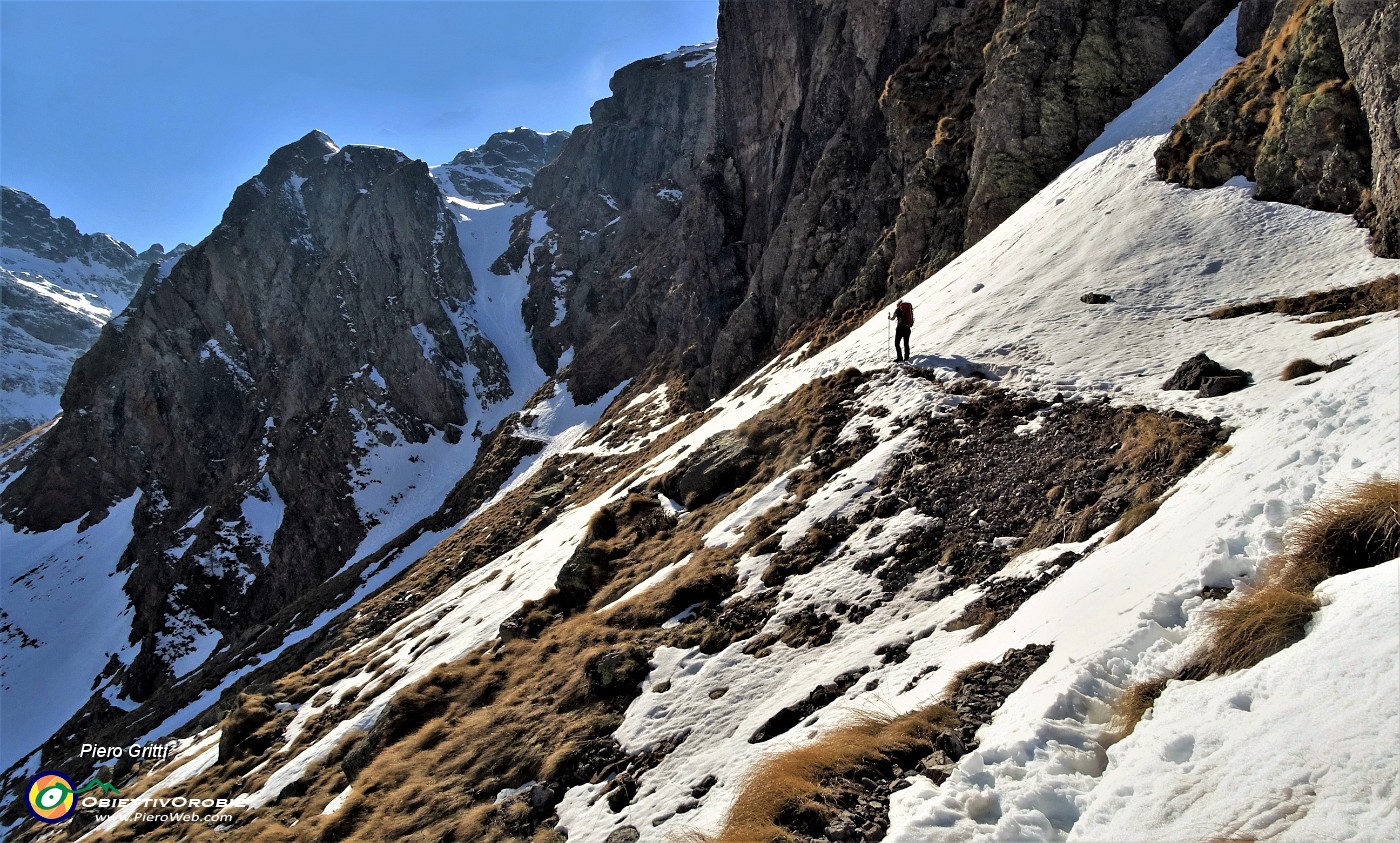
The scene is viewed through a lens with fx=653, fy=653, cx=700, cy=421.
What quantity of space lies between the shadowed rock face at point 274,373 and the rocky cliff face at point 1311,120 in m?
87.7

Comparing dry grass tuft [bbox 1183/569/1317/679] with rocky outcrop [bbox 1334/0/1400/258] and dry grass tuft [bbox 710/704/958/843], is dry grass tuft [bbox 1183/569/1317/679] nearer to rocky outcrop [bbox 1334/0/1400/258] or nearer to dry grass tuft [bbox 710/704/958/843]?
dry grass tuft [bbox 710/704/958/843]

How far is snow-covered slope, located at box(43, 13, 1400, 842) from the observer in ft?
15.3

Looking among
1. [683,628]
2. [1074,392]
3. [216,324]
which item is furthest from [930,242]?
A: [216,324]

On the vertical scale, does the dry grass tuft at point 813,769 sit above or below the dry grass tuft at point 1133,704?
below

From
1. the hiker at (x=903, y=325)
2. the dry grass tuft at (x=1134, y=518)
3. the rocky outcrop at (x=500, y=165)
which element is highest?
the rocky outcrop at (x=500, y=165)

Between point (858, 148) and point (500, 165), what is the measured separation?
156 meters

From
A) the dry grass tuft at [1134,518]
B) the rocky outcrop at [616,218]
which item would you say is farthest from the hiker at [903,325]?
the rocky outcrop at [616,218]

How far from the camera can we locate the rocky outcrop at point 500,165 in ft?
520

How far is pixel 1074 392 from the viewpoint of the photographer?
49.5ft

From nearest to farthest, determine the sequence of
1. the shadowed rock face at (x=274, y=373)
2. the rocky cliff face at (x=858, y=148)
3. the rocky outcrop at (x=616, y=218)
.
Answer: the rocky cliff face at (x=858, y=148)
the rocky outcrop at (x=616, y=218)
the shadowed rock face at (x=274, y=373)

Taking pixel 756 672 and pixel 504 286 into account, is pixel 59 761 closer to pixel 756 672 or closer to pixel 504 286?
pixel 756 672

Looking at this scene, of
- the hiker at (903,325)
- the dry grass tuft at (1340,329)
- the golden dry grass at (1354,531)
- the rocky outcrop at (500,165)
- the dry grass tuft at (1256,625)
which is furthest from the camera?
the rocky outcrop at (500,165)

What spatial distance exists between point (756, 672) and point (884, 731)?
13.5 feet

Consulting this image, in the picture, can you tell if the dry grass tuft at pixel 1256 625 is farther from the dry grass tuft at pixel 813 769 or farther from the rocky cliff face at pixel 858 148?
the rocky cliff face at pixel 858 148
